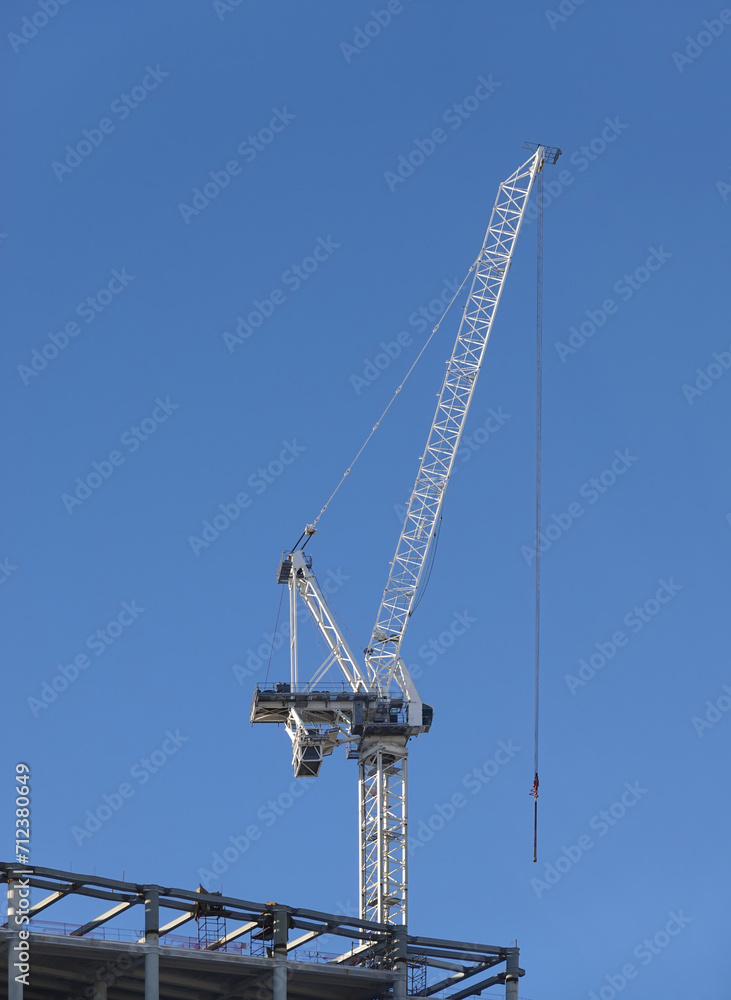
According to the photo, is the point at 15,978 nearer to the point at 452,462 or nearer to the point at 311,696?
the point at 311,696

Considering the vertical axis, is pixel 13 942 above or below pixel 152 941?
below

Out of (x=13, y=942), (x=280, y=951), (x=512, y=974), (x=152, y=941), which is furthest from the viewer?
(x=512, y=974)

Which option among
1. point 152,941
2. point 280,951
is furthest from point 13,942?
point 280,951

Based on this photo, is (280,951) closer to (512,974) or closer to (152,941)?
(152,941)

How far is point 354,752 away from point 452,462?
25.3 m

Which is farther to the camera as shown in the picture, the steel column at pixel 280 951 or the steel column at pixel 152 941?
the steel column at pixel 280 951

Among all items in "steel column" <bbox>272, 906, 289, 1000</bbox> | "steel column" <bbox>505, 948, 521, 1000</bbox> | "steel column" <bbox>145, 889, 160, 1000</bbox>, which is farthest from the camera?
"steel column" <bbox>505, 948, 521, 1000</bbox>

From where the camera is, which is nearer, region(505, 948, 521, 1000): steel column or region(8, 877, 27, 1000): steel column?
region(8, 877, 27, 1000): steel column

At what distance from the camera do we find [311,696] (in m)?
164

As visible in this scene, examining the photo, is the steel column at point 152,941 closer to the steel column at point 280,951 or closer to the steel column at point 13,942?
the steel column at point 280,951

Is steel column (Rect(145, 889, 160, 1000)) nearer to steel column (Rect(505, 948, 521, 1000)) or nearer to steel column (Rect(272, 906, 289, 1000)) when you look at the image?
steel column (Rect(272, 906, 289, 1000))

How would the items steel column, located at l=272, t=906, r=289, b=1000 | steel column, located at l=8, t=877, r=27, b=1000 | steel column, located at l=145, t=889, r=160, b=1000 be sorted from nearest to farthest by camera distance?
steel column, located at l=8, t=877, r=27, b=1000, steel column, located at l=145, t=889, r=160, b=1000, steel column, located at l=272, t=906, r=289, b=1000

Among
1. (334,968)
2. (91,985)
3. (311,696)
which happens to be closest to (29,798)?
(91,985)

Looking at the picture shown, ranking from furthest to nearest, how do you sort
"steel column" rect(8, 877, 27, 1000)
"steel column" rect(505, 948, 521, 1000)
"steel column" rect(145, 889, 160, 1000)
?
1. "steel column" rect(505, 948, 521, 1000)
2. "steel column" rect(145, 889, 160, 1000)
3. "steel column" rect(8, 877, 27, 1000)
